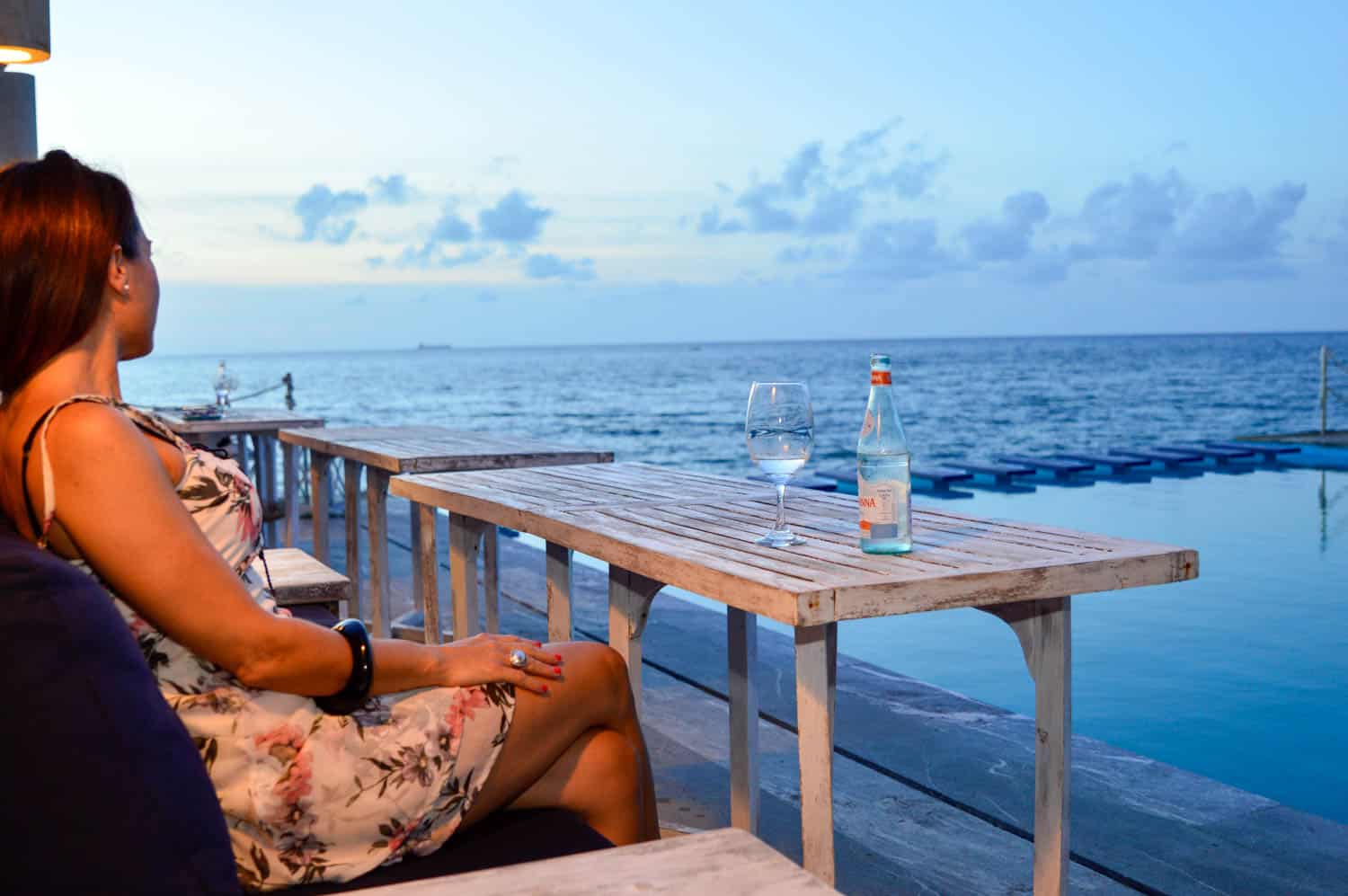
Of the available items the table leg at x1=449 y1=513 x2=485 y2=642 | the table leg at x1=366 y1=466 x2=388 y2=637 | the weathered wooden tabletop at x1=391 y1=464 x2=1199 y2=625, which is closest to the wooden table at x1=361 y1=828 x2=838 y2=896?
the weathered wooden tabletop at x1=391 y1=464 x2=1199 y2=625

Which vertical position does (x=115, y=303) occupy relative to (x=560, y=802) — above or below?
above

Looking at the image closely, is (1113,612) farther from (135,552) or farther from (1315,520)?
(135,552)

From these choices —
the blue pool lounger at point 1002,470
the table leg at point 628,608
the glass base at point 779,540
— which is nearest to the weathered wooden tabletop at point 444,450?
the table leg at point 628,608

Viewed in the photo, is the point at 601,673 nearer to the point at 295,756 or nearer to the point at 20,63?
the point at 295,756

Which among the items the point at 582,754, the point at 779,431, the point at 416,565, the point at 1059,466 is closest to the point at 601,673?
the point at 582,754

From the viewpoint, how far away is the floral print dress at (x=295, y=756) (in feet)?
4.36

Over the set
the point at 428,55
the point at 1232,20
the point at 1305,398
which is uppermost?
the point at 1232,20

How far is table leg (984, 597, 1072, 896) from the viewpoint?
171 cm

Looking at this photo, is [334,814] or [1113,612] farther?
[1113,612]

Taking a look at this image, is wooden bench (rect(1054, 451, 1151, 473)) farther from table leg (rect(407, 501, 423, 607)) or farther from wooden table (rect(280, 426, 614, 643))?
wooden table (rect(280, 426, 614, 643))

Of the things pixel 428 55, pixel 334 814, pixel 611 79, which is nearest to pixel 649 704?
pixel 334 814

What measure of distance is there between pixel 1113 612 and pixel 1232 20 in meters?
17.4

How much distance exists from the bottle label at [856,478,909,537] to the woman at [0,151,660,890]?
48 cm

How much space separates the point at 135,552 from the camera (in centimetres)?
121
